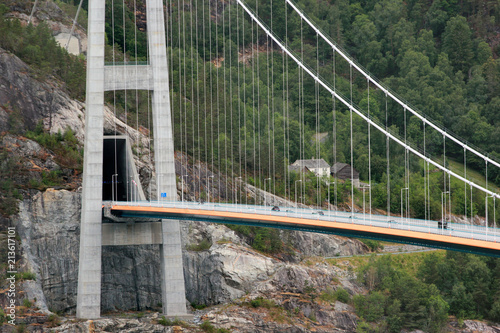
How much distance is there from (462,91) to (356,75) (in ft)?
43.8

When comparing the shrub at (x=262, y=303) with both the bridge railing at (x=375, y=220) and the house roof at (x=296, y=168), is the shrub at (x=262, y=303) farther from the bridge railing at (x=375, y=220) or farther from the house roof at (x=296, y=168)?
the house roof at (x=296, y=168)

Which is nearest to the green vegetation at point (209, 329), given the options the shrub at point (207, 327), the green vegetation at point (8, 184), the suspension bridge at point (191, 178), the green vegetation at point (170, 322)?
the shrub at point (207, 327)

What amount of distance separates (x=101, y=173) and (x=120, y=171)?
29.4ft

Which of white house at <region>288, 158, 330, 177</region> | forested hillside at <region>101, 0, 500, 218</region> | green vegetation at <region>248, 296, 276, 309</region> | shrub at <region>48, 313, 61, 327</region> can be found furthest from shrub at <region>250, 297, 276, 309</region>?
white house at <region>288, 158, 330, 177</region>

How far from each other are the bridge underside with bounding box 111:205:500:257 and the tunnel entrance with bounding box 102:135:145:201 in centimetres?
537

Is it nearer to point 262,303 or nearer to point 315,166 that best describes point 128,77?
point 262,303

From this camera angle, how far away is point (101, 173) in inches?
2085

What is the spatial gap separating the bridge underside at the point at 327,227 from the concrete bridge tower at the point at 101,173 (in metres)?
1.83

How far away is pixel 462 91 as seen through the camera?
9269 centimetres

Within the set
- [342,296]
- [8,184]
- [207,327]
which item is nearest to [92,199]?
[8,184]

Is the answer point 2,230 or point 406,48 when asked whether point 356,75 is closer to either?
point 406,48

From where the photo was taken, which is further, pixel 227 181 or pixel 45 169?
pixel 227 181

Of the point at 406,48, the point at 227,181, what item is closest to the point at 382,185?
the point at 227,181

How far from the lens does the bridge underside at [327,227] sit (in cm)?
3756
